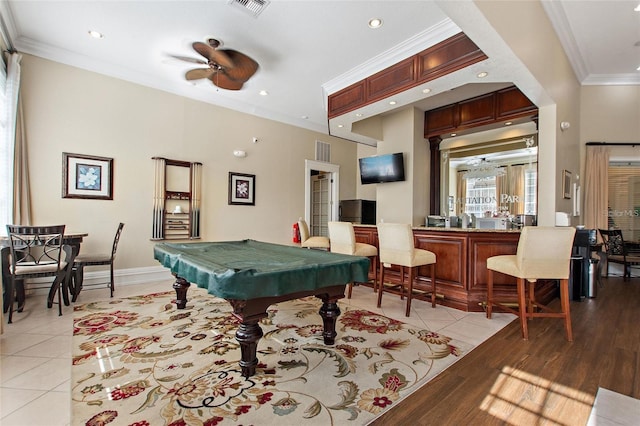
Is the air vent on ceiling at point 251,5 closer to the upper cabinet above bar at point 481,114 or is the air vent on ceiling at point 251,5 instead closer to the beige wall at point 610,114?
the upper cabinet above bar at point 481,114

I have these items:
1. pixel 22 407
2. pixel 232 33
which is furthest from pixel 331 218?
pixel 22 407

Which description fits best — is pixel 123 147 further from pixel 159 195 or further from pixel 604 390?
pixel 604 390

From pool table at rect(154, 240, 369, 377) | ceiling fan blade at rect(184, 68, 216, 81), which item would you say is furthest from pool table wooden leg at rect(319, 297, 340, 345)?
ceiling fan blade at rect(184, 68, 216, 81)

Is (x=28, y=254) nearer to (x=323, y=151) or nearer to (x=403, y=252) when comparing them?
(x=403, y=252)

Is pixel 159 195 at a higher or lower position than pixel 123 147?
lower

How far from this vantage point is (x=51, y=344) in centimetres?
234

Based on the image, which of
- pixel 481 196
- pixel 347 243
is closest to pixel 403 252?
pixel 347 243

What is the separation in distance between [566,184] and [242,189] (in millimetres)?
5261

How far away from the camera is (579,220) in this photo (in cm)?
508

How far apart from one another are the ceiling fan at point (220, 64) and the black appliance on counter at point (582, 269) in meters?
4.87

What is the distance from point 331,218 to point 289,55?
4279mm

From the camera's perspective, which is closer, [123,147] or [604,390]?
[604,390]

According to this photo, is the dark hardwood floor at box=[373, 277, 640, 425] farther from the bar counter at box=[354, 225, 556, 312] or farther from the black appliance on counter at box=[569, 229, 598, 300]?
the black appliance on counter at box=[569, 229, 598, 300]

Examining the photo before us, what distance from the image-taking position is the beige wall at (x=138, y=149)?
3879mm
